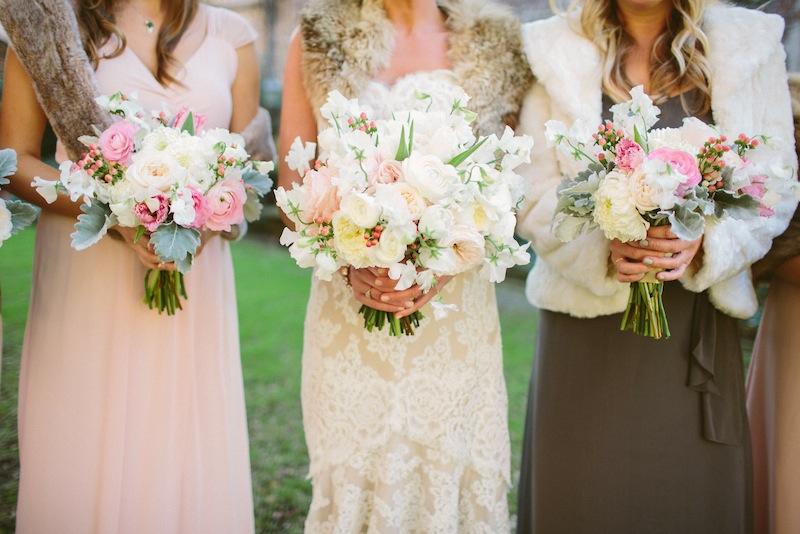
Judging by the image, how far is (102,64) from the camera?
8.61 feet

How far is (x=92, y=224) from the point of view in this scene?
2.26 metres

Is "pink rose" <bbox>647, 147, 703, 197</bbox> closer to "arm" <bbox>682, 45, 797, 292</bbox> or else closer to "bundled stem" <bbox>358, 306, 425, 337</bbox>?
"arm" <bbox>682, 45, 797, 292</bbox>

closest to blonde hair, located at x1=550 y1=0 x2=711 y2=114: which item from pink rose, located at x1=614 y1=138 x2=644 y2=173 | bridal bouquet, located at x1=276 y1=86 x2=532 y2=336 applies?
pink rose, located at x1=614 y1=138 x2=644 y2=173

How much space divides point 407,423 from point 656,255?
99 centimetres

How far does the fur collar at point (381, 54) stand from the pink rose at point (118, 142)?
654 millimetres

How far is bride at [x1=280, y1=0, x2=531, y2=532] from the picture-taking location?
2.63 metres

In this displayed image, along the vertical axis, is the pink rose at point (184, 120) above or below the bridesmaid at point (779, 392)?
above

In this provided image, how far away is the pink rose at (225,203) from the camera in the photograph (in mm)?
2307

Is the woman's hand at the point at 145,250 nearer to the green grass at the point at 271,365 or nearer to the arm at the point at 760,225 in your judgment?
the arm at the point at 760,225

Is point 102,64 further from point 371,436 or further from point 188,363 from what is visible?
point 371,436

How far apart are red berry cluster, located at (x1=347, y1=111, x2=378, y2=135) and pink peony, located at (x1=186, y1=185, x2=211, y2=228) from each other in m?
0.49

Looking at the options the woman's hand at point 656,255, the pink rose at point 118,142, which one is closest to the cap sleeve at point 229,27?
the pink rose at point 118,142

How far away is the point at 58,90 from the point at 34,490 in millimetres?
1352

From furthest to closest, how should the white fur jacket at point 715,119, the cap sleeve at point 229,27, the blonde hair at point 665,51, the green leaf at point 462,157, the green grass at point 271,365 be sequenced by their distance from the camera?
the green grass at point 271,365 < the cap sleeve at point 229,27 < the blonde hair at point 665,51 < the white fur jacket at point 715,119 < the green leaf at point 462,157
